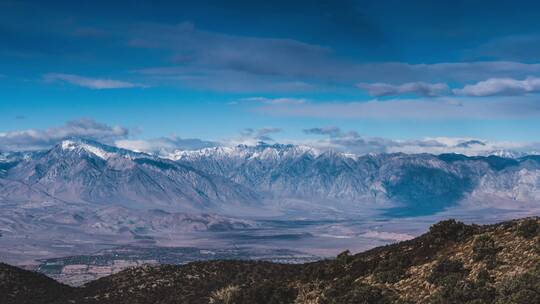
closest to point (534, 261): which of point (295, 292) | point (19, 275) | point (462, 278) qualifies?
point (462, 278)

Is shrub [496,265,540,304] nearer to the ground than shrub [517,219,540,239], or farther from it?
nearer to the ground

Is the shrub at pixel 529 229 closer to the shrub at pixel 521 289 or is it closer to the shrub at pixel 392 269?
the shrub at pixel 521 289

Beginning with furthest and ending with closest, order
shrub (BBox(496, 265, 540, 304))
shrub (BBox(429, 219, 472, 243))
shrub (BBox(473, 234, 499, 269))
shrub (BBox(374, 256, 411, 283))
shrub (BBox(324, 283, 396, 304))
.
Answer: shrub (BBox(429, 219, 472, 243)) < shrub (BBox(374, 256, 411, 283)) < shrub (BBox(324, 283, 396, 304)) < shrub (BBox(473, 234, 499, 269)) < shrub (BBox(496, 265, 540, 304))

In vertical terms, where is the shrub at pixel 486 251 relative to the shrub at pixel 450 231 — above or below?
below

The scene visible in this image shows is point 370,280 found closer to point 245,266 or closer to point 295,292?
point 295,292

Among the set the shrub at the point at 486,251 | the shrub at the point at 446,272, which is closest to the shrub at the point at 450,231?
the shrub at the point at 486,251

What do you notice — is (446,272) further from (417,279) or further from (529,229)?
(529,229)

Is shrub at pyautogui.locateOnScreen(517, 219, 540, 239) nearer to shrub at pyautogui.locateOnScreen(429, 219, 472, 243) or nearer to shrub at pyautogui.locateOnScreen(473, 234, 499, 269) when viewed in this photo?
shrub at pyautogui.locateOnScreen(473, 234, 499, 269)

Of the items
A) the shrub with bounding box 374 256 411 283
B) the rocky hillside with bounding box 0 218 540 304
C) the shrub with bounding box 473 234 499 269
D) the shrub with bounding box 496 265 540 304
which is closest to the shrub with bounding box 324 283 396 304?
the rocky hillside with bounding box 0 218 540 304

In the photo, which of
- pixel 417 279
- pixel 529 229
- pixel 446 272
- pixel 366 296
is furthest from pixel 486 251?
pixel 366 296
